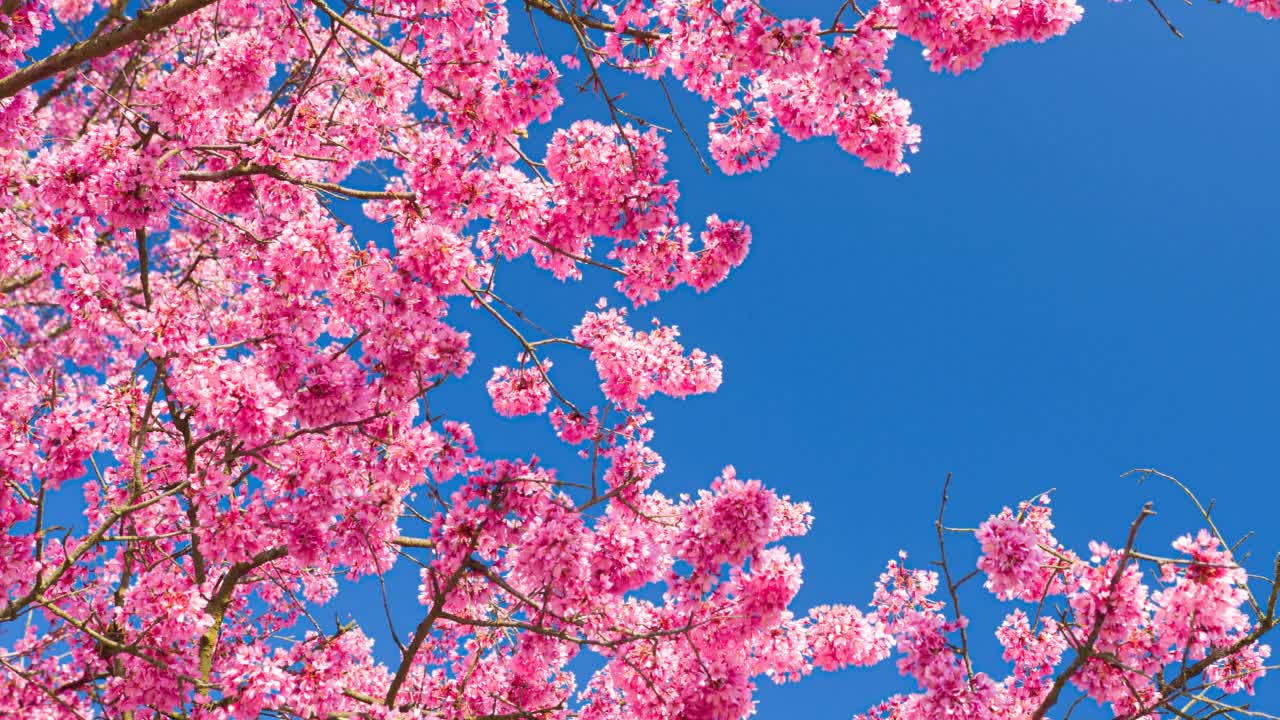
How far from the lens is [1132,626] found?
548cm

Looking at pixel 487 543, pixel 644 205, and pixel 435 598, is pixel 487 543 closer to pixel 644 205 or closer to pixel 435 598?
pixel 435 598

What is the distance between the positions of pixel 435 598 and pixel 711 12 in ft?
15.1

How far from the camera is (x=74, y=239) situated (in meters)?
6.41

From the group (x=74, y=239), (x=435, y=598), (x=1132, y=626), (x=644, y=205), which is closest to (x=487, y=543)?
(x=435, y=598)

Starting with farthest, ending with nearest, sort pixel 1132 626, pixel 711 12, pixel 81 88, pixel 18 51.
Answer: pixel 81 88, pixel 18 51, pixel 711 12, pixel 1132 626

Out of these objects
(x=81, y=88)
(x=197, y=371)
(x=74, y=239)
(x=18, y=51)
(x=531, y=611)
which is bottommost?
(x=531, y=611)

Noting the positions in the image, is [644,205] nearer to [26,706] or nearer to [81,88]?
[26,706]

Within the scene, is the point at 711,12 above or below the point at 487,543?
above

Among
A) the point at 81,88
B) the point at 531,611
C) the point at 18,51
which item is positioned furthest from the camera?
the point at 81,88

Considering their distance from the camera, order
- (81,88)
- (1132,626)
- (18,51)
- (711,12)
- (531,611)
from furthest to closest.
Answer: (81,88) < (18,51) < (531,611) < (711,12) < (1132,626)

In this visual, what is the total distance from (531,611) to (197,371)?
9.57 ft

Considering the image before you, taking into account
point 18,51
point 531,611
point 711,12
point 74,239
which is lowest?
point 531,611

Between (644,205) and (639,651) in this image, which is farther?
(639,651)

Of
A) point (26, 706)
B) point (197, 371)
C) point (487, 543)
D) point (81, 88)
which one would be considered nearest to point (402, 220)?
point (197, 371)
